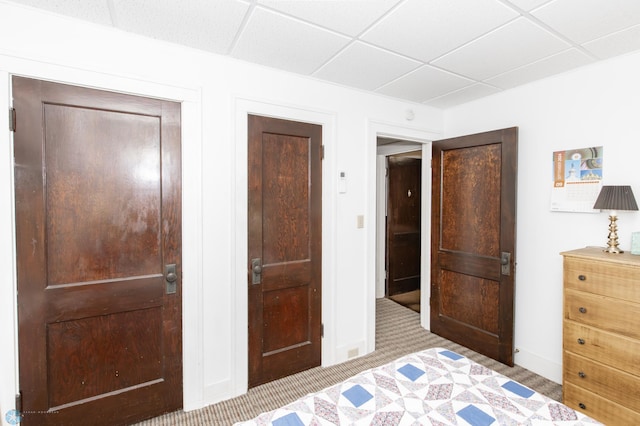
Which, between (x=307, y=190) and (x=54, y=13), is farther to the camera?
(x=307, y=190)

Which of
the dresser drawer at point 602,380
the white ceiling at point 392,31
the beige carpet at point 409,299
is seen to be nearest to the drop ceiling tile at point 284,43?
the white ceiling at point 392,31

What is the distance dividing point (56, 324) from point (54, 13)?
1.80 meters

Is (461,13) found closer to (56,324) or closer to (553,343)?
(553,343)

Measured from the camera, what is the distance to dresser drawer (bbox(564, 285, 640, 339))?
6.16 ft

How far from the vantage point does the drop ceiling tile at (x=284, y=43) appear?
5.98ft

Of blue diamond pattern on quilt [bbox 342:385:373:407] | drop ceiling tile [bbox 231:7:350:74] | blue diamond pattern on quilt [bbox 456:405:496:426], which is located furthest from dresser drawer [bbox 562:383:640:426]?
drop ceiling tile [bbox 231:7:350:74]

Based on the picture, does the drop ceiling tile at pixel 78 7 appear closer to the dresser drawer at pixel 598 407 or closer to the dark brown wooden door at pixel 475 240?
the dark brown wooden door at pixel 475 240

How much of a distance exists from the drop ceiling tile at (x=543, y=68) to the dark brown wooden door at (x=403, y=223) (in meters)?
2.19

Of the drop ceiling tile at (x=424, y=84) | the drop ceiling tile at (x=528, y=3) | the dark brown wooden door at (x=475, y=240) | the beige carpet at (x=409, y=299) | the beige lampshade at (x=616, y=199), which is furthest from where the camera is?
the beige carpet at (x=409, y=299)

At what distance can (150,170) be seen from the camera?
2.04 m

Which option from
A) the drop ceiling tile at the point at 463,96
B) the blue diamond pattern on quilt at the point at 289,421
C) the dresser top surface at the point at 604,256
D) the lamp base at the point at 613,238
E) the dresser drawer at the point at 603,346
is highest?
the drop ceiling tile at the point at 463,96

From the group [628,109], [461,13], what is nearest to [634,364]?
[628,109]

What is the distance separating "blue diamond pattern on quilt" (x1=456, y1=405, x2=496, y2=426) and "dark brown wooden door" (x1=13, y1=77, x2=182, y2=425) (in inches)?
71.8

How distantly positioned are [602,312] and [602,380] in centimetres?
43
